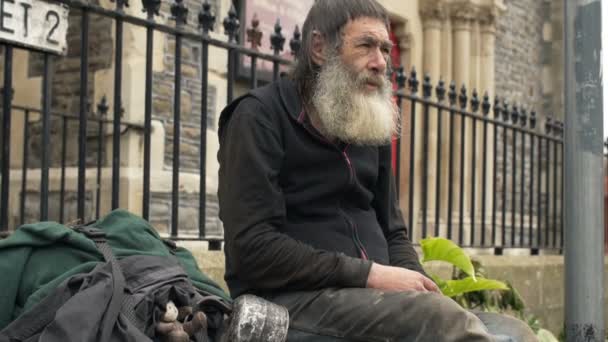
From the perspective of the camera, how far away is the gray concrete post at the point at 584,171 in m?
3.76

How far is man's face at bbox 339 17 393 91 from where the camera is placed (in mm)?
2760

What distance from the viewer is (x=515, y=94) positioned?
500 inches

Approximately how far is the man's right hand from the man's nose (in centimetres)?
62

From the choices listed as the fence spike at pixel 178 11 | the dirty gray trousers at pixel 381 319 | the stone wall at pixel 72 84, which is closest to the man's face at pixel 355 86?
the dirty gray trousers at pixel 381 319

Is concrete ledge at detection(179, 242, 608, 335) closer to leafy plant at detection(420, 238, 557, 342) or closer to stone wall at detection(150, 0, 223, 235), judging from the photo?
leafy plant at detection(420, 238, 557, 342)

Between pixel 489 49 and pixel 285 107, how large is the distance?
945 cm

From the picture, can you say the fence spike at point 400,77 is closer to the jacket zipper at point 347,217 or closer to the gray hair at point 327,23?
the gray hair at point 327,23

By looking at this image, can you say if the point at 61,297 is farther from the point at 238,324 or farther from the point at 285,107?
the point at 285,107

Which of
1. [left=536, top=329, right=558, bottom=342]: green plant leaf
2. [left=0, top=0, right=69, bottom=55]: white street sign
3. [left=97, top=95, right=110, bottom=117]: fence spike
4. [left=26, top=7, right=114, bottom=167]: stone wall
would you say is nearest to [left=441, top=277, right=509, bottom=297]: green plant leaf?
[left=536, top=329, right=558, bottom=342]: green plant leaf

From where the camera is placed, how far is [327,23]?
2.78 meters

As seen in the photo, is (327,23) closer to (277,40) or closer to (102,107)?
(277,40)

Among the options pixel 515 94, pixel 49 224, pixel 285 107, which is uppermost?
pixel 515 94

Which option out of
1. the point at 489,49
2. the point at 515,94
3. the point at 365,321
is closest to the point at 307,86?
the point at 365,321

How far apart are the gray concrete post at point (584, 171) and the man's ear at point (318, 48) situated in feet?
4.66
